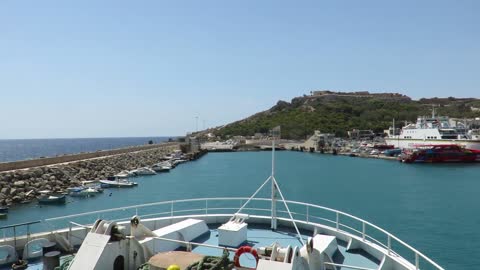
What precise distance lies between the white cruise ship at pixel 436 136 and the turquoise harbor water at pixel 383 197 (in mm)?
23151

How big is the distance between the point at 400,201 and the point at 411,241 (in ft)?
54.1

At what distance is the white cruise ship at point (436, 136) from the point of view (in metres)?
92.5

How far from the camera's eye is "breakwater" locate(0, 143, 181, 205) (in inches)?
1474

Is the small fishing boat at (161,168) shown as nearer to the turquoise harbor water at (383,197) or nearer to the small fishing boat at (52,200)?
the turquoise harbor water at (383,197)

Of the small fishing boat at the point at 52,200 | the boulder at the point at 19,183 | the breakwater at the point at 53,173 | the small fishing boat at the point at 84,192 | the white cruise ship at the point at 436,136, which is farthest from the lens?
the white cruise ship at the point at 436,136

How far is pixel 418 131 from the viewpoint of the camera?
104 metres

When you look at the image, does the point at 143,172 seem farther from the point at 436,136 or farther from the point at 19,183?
the point at 436,136

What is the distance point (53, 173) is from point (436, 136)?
3597 inches

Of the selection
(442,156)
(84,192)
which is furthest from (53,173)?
(442,156)

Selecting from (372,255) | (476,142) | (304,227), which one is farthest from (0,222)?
(476,142)

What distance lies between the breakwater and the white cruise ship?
248ft

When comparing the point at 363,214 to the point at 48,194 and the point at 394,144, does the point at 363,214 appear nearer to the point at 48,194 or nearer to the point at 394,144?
the point at 48,194

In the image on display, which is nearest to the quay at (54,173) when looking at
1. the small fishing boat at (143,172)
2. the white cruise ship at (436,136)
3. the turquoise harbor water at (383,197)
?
the small fishing boat at (143,172)

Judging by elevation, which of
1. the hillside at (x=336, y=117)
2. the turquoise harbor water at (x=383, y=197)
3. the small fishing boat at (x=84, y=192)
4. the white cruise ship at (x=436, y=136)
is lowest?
the turquoise harbor water at (x=383, y=197)
